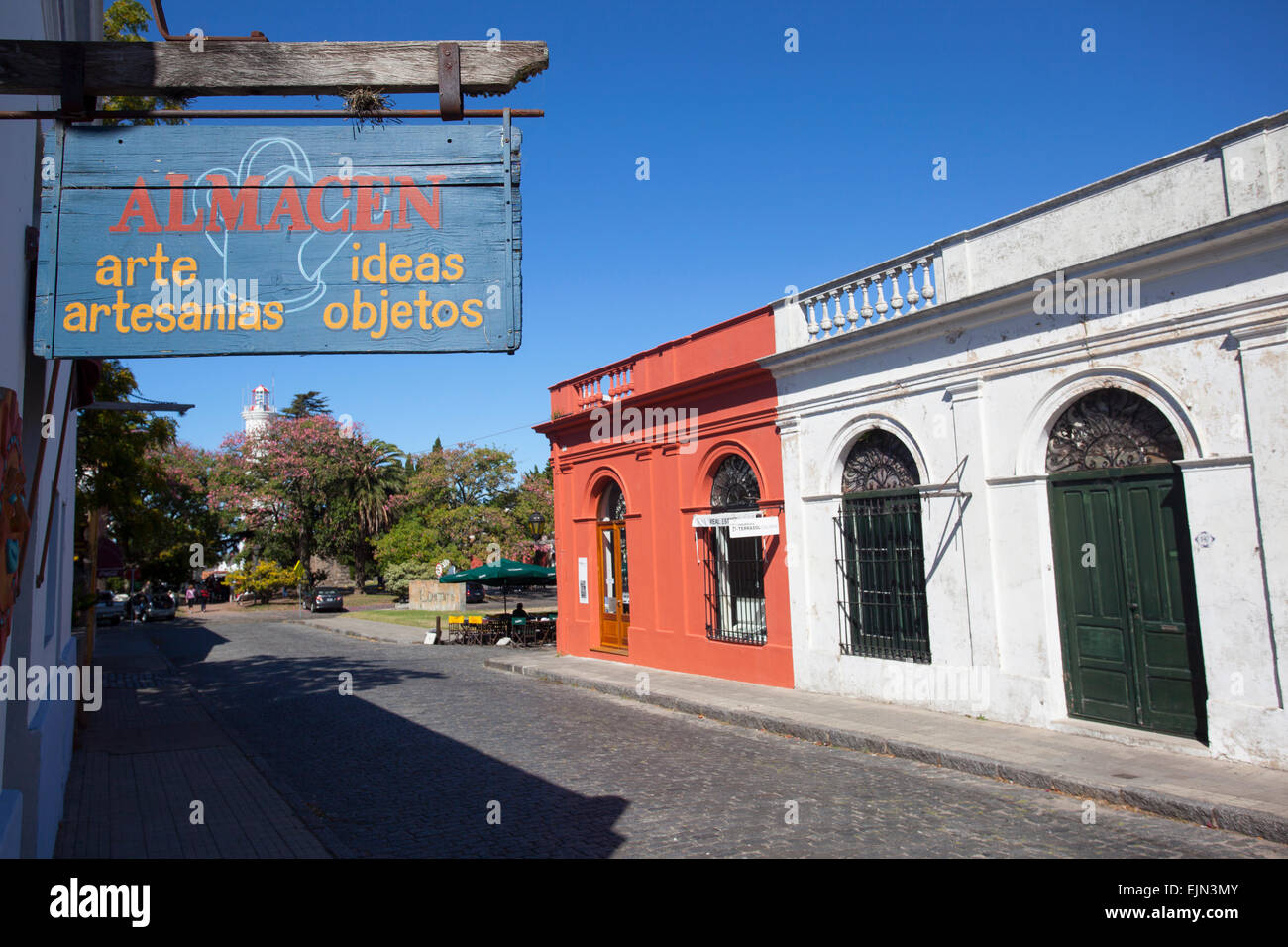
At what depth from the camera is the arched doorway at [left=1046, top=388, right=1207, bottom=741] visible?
793 cm

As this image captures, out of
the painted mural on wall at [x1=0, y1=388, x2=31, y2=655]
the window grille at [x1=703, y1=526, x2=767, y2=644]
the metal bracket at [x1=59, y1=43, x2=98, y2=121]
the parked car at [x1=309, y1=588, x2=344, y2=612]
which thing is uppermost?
the metal bracket at [x1=59, y1=43, x2=98, y2=121]

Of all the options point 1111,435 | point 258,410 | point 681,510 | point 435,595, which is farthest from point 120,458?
point 258,410

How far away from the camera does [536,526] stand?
4559cm

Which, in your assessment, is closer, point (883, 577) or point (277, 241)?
point (277, 241)

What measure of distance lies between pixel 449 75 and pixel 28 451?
10.4 feet

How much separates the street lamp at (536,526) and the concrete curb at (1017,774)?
103ft

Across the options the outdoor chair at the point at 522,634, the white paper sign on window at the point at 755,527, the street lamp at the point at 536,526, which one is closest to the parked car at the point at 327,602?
the street lamp at the point at 536,526

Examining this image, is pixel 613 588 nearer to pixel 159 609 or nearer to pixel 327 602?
pixel 327 602

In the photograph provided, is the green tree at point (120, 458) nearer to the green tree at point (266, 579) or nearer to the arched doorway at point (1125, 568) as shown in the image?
the arched doorway at point (1125, 568)

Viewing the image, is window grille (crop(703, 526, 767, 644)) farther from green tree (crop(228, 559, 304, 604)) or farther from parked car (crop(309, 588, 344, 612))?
green tree (crop(228, 559, 304, 604))

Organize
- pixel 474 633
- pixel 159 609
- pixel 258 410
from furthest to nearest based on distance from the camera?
1. pixel 258 410
2. pixel 159 609
3. pixel 474 633

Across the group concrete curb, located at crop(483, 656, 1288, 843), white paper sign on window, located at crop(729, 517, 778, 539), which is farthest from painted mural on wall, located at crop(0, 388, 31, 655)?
white paper sign on window, located at crop(729, 517, 778, 539)

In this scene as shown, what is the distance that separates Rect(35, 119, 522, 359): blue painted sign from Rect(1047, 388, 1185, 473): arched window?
7211mm
